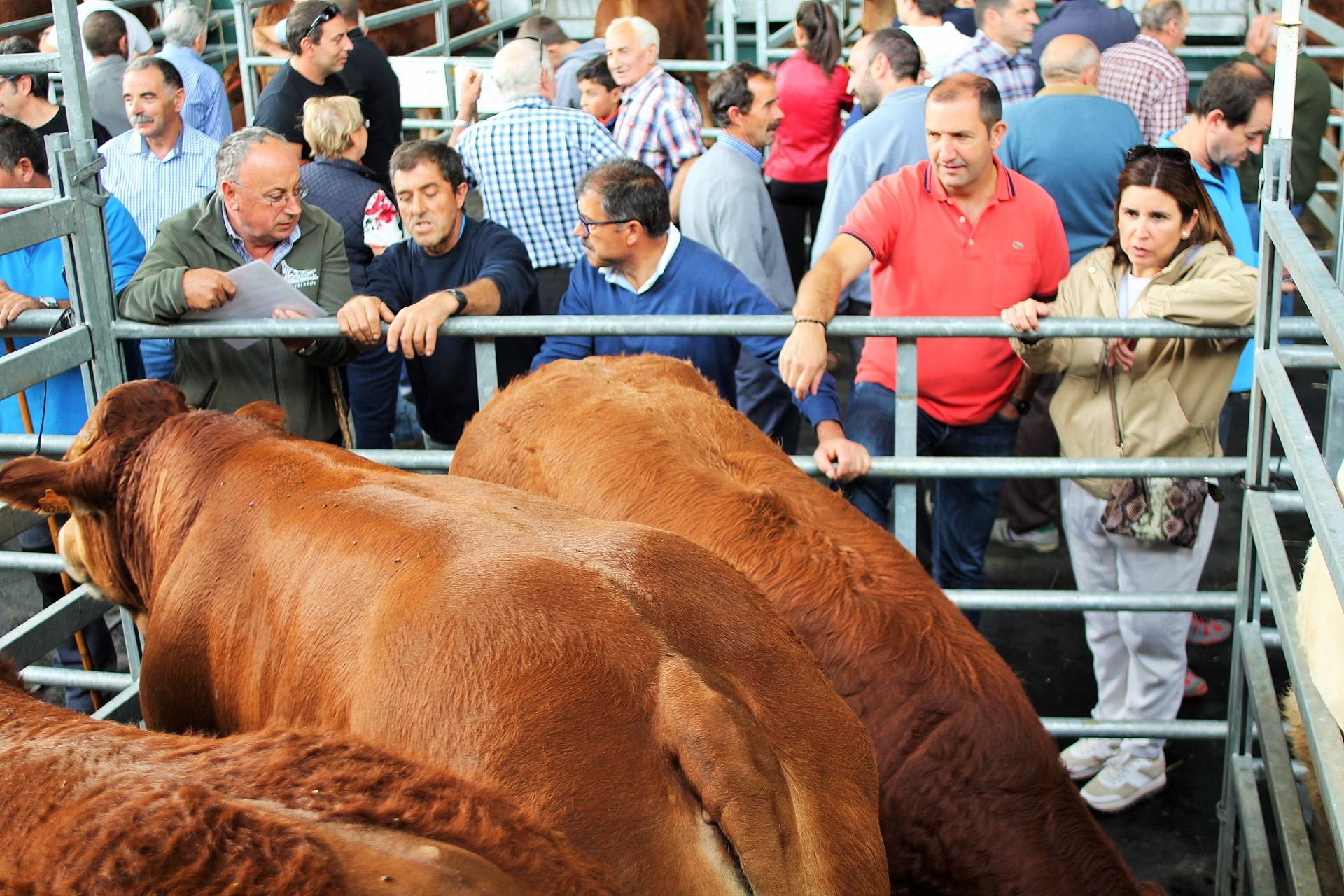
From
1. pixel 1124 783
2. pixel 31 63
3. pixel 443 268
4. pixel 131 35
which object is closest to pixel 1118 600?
pixel 1124 783

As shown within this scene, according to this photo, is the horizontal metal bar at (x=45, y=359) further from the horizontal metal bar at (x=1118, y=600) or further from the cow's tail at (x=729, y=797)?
the horizontal metal bar at (x=1118, y=600)

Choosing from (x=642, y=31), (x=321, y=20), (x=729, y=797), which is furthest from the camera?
(x=642, y=31)

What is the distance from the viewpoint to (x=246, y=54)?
27.5 feet

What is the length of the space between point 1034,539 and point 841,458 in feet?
8.33

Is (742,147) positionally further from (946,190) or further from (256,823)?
(256,823)

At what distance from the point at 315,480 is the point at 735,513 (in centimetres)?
90

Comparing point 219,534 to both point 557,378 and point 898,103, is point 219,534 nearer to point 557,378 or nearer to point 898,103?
point 557,378

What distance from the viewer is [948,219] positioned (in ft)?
13.8

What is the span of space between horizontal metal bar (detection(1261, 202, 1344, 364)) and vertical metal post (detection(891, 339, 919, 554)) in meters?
1.02

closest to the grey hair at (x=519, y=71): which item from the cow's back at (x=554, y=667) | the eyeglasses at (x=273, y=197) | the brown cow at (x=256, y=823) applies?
the eyeglasses at (x=273, y=197)

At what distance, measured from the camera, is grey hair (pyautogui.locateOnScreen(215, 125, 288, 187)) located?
4.14m

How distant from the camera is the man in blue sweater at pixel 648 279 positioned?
420 cm

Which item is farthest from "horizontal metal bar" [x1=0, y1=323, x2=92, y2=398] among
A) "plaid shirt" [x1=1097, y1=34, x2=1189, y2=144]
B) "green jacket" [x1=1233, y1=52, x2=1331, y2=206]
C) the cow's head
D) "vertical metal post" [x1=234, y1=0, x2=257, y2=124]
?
"green jacket" [x1=1233, y1=52, x2=1331, y2=206]

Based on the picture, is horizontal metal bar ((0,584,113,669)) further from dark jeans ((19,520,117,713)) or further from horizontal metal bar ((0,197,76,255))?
horizontal metal bar ((0,197,76,255))
